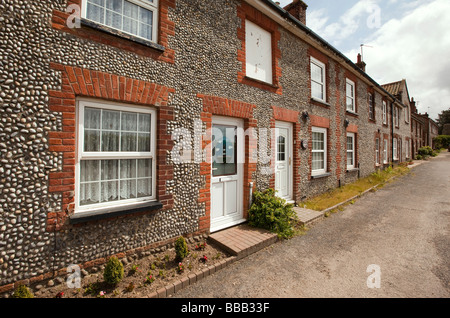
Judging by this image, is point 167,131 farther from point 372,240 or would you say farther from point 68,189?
point 372,240

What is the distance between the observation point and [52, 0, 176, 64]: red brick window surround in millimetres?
2850

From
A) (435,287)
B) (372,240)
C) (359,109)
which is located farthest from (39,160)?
(359,109)

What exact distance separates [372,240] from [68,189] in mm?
5713

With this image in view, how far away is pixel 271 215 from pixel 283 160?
215 centimetres

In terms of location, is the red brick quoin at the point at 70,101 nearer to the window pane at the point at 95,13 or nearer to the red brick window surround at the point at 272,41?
the window pane at the point at 95,13

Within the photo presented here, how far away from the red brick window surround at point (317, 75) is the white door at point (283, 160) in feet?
6.02

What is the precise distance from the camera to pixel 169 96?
3.71 metres

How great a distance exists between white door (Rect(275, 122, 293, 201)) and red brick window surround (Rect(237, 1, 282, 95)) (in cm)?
112

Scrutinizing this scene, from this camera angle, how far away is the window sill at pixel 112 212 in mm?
2785

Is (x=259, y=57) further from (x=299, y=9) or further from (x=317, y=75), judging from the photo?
(x=299, y=9)

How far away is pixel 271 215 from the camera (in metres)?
4.64

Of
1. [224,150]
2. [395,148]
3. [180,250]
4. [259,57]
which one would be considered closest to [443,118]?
[395,148]

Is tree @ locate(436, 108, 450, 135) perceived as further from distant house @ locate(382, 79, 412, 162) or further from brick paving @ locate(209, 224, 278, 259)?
brick paving @ locate(209, 224, 278, 259)

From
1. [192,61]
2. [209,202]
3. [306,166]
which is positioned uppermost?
[192,61]
